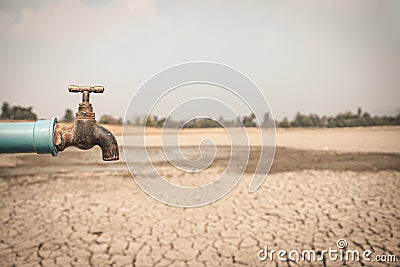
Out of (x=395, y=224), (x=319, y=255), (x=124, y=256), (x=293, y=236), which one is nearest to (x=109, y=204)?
(x=124, y=256)

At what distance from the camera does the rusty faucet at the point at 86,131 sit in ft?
4.62

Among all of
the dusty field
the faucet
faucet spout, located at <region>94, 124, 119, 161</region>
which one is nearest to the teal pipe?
the faucet

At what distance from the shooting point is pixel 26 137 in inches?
50.4

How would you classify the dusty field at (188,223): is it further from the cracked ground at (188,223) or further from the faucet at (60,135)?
the faucet at (60,135)

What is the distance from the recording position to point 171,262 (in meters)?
3.07

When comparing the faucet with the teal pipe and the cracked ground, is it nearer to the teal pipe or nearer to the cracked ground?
the teal pipe

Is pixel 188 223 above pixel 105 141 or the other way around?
the other way around

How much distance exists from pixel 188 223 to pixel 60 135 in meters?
2.89

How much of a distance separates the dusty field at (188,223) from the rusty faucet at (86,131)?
2.03 meters

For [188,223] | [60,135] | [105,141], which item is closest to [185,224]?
[188,223]

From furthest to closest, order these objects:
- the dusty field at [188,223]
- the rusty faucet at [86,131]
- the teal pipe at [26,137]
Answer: the dusty field at [188,223], the rusty faucet at [86,131], the teal pipe at [26,137]

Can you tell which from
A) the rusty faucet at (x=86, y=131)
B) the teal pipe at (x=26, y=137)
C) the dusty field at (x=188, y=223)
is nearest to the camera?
the teal pipe at (x=26, y=137)

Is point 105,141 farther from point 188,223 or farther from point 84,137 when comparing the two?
point 188,223

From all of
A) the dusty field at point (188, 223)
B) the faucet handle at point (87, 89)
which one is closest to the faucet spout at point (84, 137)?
the faucet handle at point (87, 89)
